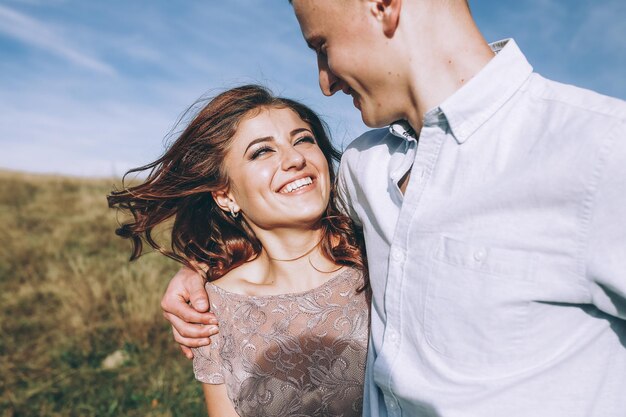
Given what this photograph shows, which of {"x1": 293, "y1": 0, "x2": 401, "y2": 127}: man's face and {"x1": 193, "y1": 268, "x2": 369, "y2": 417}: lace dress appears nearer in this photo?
{"x1": 293, "y1": 0, "x2": 401, "y2": 127}: man's face

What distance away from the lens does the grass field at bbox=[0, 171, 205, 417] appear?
4148 millimetres

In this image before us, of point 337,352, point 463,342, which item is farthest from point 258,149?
point 463,342

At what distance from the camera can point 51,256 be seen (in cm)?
776

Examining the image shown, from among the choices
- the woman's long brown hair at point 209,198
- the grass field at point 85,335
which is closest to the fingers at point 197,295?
the woman's long brown hair at point 209,198

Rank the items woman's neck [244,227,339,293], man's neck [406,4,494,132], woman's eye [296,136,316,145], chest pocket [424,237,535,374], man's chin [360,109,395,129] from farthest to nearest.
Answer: woman's eye [296,136,316,145], woman's neck [244,227,339,293], man's chin [360,109,395,129], man's neck [406,4,494,132], chest pocket [424,237,535,374]

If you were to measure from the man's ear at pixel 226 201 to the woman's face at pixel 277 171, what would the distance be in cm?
7

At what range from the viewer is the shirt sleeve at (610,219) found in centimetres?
114

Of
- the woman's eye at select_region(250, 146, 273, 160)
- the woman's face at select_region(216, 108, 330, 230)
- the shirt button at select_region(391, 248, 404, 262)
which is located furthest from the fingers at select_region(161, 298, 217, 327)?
the shirt button at select_region(391, 248, 404, 262)

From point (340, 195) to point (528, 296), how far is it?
1.30 m

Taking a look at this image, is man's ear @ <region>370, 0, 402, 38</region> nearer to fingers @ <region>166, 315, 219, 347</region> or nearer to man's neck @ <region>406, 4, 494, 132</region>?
man's neck @ <region>406, 4, 494, 132</region>

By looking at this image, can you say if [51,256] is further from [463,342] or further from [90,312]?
[463,342]

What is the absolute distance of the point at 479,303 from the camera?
4.61 feet

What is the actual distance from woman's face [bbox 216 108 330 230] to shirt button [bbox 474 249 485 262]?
4.10 ft

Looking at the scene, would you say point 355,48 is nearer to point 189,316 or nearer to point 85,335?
point 189,316
